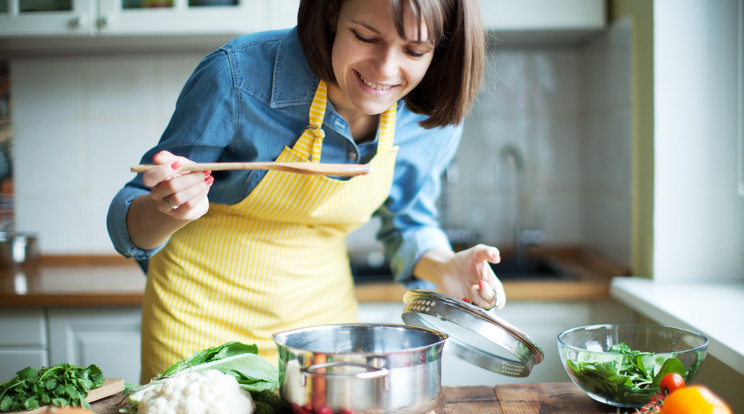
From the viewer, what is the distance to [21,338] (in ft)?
6.15

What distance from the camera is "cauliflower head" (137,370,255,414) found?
30.0 inches

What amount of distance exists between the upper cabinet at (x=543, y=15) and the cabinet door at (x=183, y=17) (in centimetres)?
70

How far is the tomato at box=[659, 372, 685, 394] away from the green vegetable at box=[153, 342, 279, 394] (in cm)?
51

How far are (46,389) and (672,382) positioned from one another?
0.79 m

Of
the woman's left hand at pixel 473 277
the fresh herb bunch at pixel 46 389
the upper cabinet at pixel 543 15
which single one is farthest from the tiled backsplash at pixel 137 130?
the fresh herb bunch at pixel 46 389

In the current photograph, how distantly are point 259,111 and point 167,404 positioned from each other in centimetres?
49

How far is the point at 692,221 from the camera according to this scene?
1776 millimetres

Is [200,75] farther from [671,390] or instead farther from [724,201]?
[724,201]

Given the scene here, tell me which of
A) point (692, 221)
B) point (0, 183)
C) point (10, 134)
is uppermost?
point (10, 134)

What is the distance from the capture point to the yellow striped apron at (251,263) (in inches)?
45.8

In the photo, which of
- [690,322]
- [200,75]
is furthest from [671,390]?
[200,75]

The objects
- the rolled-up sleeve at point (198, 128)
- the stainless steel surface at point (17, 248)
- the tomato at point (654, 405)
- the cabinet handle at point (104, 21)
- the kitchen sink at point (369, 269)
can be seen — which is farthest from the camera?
the kitchen sink at point (369, 269)

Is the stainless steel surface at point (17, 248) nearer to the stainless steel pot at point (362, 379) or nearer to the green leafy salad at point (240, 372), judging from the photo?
the green leafy salad at point (240, 372)

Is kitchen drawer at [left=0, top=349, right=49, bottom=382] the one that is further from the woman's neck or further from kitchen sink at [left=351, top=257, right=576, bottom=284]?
the woman's neck
